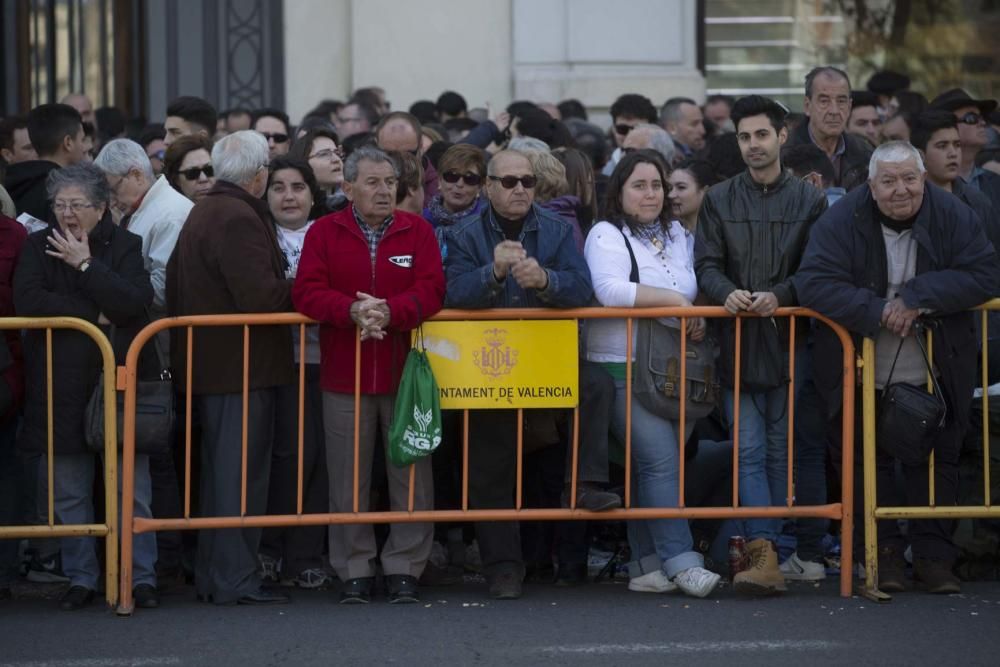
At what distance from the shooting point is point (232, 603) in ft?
27.5

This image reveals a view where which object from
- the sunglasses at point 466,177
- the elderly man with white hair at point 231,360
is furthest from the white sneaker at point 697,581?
the sunglasses at point 466,177

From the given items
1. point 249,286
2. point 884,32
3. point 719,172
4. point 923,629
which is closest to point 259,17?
point 884,32

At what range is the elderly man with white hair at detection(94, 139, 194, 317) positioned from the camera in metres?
8.87

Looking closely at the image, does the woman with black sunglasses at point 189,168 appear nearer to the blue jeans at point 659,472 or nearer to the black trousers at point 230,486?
the black trousers at point 230,486

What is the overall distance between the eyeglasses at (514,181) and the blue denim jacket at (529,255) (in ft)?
0.52

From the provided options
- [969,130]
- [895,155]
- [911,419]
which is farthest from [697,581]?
[969,130]

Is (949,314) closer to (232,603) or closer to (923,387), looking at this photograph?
(923,387)

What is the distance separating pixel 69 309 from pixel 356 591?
178 centimetres

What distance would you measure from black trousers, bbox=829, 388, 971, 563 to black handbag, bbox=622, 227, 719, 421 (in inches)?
25.8

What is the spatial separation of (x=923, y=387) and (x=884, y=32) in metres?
10.4

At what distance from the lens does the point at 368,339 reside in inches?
324

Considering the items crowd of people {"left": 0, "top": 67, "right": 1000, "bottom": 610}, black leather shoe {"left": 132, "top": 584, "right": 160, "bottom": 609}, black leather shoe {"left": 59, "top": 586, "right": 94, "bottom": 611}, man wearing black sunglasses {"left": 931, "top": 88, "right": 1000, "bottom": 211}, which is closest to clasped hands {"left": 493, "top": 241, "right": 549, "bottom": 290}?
crowd of people {"left": 0, "top": 67, "right": 1000, "bottom": 610}

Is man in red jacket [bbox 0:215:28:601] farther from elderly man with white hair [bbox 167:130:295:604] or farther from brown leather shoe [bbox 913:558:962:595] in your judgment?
brown leather shoe [bbox 913:558:962:595]

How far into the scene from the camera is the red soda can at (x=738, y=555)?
8445 mm
